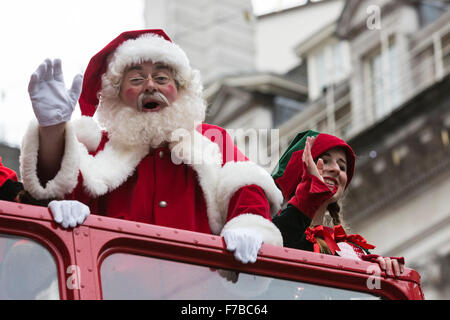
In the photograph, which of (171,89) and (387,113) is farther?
(387,113)

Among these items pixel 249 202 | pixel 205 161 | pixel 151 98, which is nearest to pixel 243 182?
pixel 249 202

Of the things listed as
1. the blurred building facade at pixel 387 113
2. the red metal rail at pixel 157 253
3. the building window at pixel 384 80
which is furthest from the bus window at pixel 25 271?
the building window at pixel 384 80

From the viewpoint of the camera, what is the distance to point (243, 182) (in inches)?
219

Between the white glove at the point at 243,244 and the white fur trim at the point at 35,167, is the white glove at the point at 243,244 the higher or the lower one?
the lower one

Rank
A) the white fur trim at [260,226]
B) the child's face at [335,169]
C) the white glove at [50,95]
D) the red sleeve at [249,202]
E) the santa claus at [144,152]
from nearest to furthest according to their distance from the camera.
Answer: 1. the white glove at [50,95]
2. the santa claus at [144,152]
3. the white fur trim at [260,226]
4. the red sleeve at [249,202]
5. the child's face at [335,169]

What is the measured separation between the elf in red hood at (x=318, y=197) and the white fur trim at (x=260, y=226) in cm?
29

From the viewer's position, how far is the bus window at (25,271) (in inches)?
177

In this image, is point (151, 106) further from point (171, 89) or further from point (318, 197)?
point (318, 197)

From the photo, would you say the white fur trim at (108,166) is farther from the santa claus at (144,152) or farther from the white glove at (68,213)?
the white glove at (68,213)

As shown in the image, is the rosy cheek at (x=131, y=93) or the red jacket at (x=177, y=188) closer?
the red jacket at (x=177, y=188)

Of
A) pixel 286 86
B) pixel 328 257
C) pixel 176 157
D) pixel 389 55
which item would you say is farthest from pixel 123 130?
pixel 286 86

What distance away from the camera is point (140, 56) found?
608 centimetres

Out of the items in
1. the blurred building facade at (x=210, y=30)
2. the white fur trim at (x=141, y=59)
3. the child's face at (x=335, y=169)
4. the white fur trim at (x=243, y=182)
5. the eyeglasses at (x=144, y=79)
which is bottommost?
the white fur trim at (x=243, y=182)

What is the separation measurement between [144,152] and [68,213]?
→ 121 cm
